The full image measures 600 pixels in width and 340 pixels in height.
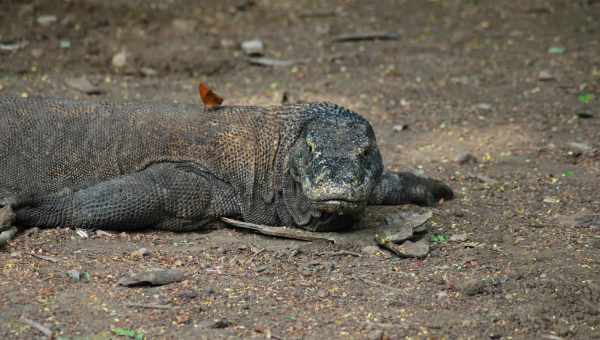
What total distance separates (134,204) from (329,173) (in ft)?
4.34

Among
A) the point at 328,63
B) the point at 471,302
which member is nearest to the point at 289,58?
the point at 328,63

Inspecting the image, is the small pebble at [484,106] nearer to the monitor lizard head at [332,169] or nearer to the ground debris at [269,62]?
the ground debris at [269,62]

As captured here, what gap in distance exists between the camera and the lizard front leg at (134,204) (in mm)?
5844

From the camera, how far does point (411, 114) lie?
A: 8844 mm

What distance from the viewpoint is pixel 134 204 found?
5855 mm

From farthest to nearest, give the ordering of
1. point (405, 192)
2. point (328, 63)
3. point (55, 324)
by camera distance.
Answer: point (328, 63) < point (405, 192) < point (55, 324)

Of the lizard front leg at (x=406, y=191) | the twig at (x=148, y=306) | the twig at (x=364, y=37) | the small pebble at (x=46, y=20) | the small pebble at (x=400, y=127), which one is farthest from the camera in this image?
the twig at (x=364, y=37)

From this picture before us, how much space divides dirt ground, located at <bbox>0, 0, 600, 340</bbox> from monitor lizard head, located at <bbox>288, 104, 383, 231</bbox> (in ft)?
0.93

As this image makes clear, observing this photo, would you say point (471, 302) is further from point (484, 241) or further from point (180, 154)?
point (180, 154)

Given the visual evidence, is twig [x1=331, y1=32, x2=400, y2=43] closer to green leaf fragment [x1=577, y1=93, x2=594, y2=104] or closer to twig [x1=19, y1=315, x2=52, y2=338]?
green leaf fragment [x1=577, y1=93, x2=594, y2=104]

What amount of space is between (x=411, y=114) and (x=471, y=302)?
417 centimetres

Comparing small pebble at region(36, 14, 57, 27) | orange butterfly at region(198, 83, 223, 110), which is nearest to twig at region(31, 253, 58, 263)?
orange butterfly at region(198, 83, 223, 110)

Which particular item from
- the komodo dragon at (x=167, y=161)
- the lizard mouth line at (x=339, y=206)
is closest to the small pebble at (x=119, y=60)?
the komodo dragon at (x=167, y=161)

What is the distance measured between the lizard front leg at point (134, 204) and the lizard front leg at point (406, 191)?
1.34m
